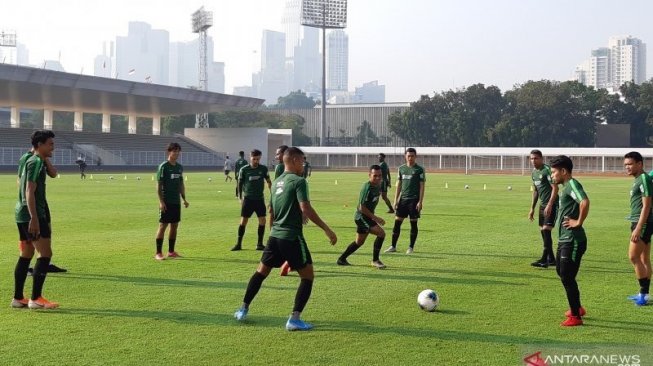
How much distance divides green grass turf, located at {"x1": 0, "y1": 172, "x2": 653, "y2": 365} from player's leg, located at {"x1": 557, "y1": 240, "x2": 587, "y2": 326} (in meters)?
0.17

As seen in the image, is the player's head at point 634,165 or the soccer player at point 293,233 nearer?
the soccer player at point 293,233

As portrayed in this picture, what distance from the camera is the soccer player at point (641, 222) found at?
936 cm

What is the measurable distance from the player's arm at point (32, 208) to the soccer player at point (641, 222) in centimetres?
750

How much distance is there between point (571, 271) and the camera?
843 centimetres

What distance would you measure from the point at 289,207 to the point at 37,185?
3331 millimetres

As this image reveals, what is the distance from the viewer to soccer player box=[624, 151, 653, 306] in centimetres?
936

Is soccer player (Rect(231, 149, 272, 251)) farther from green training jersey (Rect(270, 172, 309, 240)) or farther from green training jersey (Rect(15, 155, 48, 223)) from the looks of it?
green training jersey (Rect(270, 172, 309, 240))

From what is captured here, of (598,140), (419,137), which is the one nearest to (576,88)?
(598,140)

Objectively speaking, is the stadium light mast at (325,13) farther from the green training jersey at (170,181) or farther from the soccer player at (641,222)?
the soccer player at (641,222)

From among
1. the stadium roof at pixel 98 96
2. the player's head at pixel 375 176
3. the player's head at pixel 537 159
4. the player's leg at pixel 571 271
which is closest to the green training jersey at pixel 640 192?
the player's leg at pixel 571 271

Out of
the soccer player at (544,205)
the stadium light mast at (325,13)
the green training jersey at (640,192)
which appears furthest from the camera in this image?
the stadium light mast at (325,13)

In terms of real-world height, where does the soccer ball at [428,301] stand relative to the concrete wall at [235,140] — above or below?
below

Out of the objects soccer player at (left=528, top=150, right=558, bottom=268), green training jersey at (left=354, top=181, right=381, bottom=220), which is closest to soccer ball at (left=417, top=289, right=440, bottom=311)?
green training jersey at (left=354, top=181, right=381, bottom=220)

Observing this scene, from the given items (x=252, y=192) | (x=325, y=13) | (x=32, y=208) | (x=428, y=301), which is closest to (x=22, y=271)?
(x=32, y=208)
